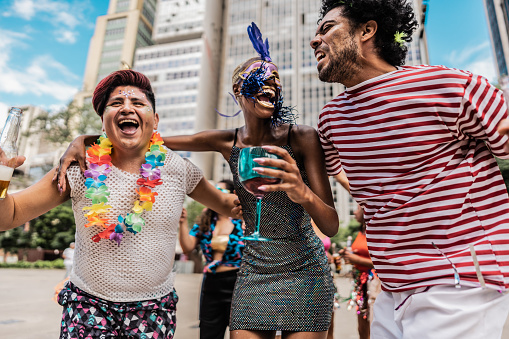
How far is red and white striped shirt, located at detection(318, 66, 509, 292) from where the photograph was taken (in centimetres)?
126

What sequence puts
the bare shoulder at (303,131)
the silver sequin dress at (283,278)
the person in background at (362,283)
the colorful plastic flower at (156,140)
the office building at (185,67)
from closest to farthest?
the silver sequin dress at (283,278)
the bare shoulder at (303,131)
the colorful plastic flower at (156,140)
the person in background at (362,283)
the office building at (185,67)

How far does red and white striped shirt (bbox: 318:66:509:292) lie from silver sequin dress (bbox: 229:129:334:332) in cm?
48

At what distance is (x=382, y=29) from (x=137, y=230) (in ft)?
5.28

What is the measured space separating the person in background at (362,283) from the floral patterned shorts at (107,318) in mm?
3184

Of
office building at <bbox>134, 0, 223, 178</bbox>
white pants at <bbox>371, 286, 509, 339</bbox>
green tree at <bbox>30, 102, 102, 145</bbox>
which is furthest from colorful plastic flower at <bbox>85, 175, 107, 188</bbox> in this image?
office building at <bbox>134, 0, 223, 178</bbox>

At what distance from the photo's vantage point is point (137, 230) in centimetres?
188

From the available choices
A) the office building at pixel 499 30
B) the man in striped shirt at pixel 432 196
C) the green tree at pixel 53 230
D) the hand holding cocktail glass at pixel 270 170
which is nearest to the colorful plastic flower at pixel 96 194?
the hand holding cocktail glass at pixel 270 170

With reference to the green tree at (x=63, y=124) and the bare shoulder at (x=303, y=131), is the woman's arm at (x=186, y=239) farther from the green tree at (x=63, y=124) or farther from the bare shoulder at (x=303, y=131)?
the green tree at (x=63, y=124)

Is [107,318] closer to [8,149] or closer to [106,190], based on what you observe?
[106,190]

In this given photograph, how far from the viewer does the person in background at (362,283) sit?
4.60m

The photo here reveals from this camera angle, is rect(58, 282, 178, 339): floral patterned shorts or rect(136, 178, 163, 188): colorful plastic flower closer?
rect(58, 282, 178, 339): floral patterned shorts

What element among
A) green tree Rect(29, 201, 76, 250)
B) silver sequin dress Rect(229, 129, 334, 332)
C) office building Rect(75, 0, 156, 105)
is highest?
office building Rect(75, 0, 156, 105)

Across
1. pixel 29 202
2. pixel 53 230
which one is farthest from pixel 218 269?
pixel 53 230

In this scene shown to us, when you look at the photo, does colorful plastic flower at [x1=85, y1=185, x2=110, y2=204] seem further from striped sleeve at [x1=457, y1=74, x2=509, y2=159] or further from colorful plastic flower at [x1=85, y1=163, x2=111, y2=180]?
striped sleeve at [x1=457, y1=74, x2=509, y2=159]
